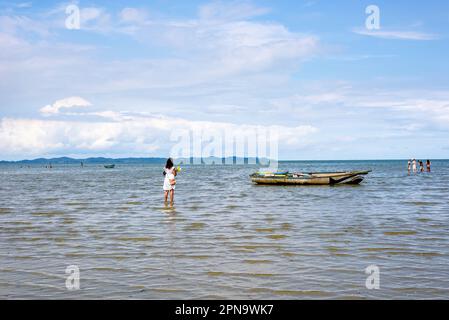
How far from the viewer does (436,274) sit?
27.9 ft

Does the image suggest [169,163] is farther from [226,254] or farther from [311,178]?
[311,178]

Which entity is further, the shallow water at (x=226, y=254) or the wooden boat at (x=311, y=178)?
the wooden boat at (x=311, y=178)

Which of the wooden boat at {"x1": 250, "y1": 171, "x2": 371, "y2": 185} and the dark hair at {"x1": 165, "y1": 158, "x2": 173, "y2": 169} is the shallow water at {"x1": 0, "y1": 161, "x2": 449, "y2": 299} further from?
the wooden boat at {"x1": 250, "y1": 171, "x2": 371, "y2": 185}

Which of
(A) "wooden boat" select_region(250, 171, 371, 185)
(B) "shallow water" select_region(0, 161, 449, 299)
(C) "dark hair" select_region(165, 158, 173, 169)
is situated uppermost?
(C) "dark hair" select_region(165, 158, 173, 169)

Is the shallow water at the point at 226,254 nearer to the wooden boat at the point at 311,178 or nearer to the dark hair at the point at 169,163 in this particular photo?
the dark hair at the point at 169,163

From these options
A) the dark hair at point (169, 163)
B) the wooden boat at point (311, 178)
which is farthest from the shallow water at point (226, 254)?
the wooden boat at point (311, 178)

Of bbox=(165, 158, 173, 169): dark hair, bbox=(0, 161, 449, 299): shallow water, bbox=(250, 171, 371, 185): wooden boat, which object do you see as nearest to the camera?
bbox=(0, 161, 449, 299): shallow water

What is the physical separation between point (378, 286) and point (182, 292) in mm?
3267

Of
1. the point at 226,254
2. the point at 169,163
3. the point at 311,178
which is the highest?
the point at 169,163

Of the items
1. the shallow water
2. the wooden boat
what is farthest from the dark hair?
the wooden boat

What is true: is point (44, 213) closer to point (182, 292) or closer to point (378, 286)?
point (182, 292)

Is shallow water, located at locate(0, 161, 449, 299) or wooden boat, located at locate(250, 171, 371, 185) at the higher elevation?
wooden boat, located at locate(250, 171, 371, 185)

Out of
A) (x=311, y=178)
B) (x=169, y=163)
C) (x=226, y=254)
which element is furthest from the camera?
(x=311, y=178)

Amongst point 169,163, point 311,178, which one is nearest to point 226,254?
point 169,163
